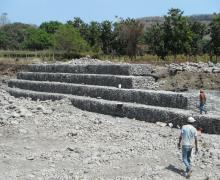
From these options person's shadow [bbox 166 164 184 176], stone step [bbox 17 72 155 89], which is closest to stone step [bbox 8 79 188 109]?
stone step [bbox 17 72 155 89]

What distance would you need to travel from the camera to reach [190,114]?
15508 mm


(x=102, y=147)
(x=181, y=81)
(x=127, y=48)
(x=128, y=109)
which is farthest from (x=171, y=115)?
(x=127, y=48)

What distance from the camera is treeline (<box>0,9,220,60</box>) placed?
39.1 m

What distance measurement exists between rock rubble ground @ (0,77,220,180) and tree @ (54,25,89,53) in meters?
29.6

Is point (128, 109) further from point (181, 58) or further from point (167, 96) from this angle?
point (181, 58)

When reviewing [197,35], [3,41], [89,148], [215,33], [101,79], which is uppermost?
[215,33]

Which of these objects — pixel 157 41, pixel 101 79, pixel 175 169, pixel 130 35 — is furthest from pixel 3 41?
pixel 175 169

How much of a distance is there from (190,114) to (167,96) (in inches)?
91.7

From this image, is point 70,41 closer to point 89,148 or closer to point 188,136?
point 89,148

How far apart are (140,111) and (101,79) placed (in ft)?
16.3

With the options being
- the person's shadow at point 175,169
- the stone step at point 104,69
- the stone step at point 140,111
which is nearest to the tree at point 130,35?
the stone step at point 104,69

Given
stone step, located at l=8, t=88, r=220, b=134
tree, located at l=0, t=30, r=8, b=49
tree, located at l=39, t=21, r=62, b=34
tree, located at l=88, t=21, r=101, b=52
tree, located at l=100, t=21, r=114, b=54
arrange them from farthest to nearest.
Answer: tree, located at l=39, t=21, r=62, b=34 → tree, located at l=0, t=30, r=8, b=49 → tree, located at l=88, t=21, r=101, b=52 → tree, located at l=100, t=21, r=114, b=54 → stone step, located at l=8, t=88, r=220, b=134

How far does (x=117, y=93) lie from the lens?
20.0m

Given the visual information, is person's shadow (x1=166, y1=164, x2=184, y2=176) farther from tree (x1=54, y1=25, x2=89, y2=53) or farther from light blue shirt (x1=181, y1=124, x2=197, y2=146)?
tree (x1=54, y1=25, x2=89, y2=53)
